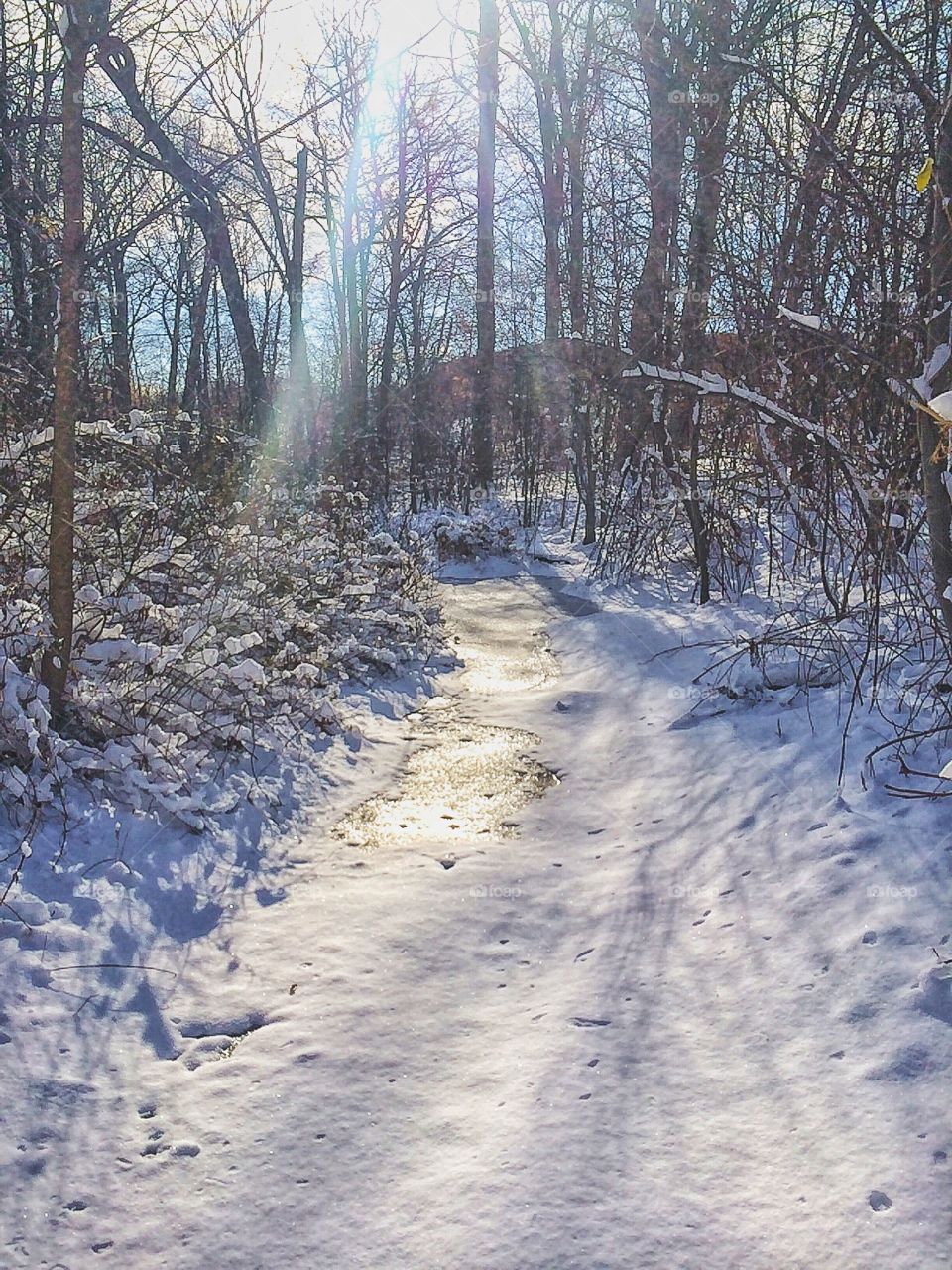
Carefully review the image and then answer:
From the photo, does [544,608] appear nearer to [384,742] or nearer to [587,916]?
[384,742]

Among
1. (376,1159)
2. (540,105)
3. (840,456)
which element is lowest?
(376,1159)

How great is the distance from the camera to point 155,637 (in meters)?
4.72

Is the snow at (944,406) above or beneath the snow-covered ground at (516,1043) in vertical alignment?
above

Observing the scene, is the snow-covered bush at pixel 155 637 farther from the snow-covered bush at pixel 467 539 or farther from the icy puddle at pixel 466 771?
the snow-covered bush at pixel 467 539

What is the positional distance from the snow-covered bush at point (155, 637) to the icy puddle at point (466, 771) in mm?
629

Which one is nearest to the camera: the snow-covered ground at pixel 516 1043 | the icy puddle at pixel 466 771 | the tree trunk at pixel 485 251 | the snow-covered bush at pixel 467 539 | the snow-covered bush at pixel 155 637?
the snow-covered ground at pixel 516 1043

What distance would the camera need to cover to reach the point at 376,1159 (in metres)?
2.15

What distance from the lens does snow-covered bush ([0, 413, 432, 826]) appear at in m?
3.74

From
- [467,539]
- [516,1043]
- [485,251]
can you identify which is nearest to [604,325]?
[467,539]

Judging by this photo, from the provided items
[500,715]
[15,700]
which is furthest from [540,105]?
[15,700]

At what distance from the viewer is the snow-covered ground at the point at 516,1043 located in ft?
6.26

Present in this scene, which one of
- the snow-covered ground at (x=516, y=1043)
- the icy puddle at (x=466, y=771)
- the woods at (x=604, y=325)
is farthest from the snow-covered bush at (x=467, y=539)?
the snow-covered ground at (x=516, y=1043)

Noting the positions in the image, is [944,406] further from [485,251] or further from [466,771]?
[485,251]

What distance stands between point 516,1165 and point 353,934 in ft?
4.25
